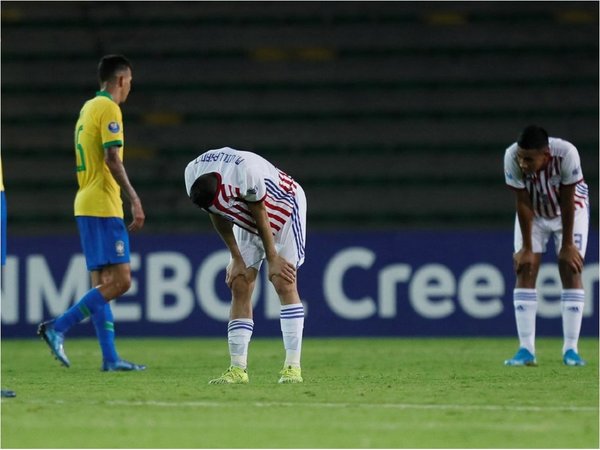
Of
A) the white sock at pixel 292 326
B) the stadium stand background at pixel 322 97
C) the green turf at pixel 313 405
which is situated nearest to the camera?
the green turf at pixel 313 405

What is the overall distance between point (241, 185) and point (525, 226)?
2.74 meters

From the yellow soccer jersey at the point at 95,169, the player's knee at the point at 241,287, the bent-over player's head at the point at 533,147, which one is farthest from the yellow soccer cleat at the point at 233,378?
the bent-over player's head at the point at 533,147

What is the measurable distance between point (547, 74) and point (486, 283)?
251cm

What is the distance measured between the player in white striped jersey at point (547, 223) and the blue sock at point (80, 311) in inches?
105

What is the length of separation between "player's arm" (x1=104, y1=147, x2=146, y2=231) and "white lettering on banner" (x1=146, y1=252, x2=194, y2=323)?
11.9ft

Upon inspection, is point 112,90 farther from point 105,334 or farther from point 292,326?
point 292,326

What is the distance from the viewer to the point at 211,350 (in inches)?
402

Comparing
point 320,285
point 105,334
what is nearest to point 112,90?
point 105,334

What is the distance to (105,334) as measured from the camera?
27.0ft

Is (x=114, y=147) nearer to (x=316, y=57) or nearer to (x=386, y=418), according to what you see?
(x=386, y=418)

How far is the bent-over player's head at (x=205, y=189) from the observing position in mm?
6547

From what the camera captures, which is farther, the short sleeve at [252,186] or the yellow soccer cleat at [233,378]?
the yellow soccer cleat at [233,378]

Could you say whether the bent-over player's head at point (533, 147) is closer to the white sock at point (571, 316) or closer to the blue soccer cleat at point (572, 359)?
the white sock at point (571, 316)

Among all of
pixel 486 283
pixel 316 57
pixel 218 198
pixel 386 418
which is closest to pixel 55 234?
pixel 316 57
